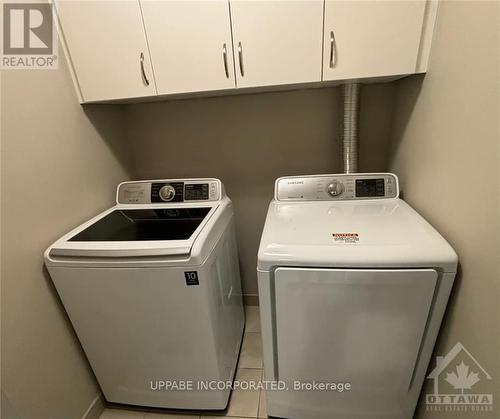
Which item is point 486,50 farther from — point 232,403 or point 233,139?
point 232,403

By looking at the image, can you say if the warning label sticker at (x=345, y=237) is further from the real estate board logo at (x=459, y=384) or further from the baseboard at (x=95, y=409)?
the baseboard at (x=95, y=409)

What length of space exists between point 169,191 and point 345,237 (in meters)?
0.98

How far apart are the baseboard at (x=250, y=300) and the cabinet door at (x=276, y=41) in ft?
4.94

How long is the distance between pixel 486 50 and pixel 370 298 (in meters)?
0.81

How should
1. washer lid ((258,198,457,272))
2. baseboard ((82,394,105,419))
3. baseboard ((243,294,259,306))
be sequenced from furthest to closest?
baseboard ((243,294,259,306))
baseboard ((82,394,105,419))
washer lid ((258,198,457,272))

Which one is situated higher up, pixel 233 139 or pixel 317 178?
pixel 233 139

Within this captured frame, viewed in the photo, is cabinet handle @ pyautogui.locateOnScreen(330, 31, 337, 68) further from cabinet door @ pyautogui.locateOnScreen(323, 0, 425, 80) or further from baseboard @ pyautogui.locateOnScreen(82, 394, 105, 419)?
baseboard @ pyautogui.locateOnScreen(82, 394, 105, 419)

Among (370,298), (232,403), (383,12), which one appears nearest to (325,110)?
(383,12)

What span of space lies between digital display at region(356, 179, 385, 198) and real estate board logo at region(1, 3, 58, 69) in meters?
1.53

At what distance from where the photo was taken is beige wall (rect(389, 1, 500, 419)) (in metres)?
0.74

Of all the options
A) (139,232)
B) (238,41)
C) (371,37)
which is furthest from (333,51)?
(139,232)

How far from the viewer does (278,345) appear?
1025 millimetres

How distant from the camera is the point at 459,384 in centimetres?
93

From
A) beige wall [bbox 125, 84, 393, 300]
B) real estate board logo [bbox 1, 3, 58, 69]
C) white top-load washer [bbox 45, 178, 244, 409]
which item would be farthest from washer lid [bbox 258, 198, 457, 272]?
real estate board logo [bbox 1, 3, 58, 69]
